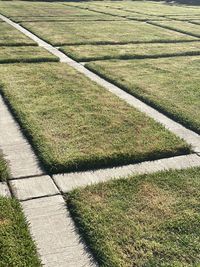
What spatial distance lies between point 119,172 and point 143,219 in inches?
45.7

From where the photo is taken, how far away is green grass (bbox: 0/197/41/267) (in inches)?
150

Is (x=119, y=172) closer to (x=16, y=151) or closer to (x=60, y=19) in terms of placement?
(x=16, y=151)

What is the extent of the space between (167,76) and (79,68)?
2437 millimetres

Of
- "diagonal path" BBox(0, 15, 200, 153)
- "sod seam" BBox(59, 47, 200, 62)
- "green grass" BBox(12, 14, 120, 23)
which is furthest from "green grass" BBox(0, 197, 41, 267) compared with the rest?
"green grass" BBox(12, 14, 120, 23)

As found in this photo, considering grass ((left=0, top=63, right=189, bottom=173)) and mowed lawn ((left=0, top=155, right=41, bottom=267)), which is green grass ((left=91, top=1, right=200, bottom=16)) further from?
mowed lawn ((left=0, top=155, right=41, bottom=267))

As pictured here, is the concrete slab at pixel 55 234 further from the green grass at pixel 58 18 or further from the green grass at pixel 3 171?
the green grass at pixel 58 18

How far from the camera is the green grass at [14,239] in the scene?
150 inches

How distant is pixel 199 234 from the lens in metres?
4.30

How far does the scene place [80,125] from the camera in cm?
704

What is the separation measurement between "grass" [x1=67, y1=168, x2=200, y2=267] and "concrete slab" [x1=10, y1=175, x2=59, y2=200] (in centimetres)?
32

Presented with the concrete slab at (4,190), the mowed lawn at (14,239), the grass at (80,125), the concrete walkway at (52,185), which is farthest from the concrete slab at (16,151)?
the mowed lawn at (14,239)

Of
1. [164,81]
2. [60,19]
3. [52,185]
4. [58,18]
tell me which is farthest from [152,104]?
[58,18]

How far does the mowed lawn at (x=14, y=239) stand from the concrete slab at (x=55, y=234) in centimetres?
9

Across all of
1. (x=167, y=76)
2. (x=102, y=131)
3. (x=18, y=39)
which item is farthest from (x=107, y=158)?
(x=18, y=39)
